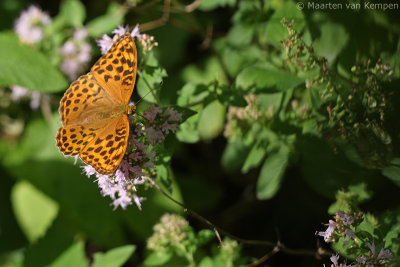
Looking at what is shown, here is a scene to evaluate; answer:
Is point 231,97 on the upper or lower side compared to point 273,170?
upper

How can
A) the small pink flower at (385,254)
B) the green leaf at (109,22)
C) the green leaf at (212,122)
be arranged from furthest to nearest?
the green leaf at (212,122) < the green leaf at (109,22) < the small pink flower at (385,254)

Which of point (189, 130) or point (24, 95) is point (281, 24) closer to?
point (189, 130)

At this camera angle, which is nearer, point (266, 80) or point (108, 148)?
point (108, 148)

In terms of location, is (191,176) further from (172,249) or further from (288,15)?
(288,15)

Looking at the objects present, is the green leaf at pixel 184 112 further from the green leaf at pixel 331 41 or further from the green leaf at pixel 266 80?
the green leaf at pixel 331 41

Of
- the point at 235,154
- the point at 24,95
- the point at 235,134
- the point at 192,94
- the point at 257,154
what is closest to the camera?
the point at 192,94

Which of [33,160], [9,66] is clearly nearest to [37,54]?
[9,66]

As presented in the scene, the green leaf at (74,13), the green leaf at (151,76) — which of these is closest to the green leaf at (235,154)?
the green leaf at (151,76)

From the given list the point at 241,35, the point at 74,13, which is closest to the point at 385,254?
the point at 241,35
